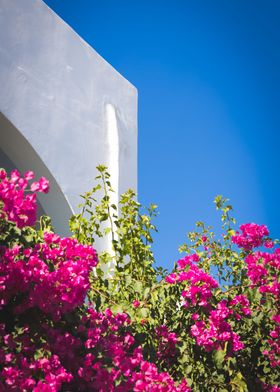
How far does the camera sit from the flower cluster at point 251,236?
3.44m

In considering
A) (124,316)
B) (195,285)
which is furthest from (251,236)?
(124,316)

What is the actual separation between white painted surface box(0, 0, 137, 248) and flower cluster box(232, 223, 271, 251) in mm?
1231

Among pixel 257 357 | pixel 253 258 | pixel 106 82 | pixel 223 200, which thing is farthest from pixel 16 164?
pixel 257 357

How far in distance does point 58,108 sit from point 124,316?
2.23 metres

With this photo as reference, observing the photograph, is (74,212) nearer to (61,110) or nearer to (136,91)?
(61,110)

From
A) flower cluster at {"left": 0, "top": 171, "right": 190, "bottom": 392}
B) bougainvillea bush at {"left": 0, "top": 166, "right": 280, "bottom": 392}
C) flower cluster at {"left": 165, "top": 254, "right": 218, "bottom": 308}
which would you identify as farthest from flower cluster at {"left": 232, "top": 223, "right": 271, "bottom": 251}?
flower cluster at {"left": 0, "top": 171, "right": 190, "bottom": 392}

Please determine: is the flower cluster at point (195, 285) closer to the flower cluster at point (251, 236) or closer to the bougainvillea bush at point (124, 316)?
the bougainvillea bush at point (124, 316)

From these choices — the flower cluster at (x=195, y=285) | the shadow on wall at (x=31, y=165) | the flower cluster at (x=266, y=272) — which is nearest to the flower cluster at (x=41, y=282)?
the flower cluster at (x=195, y=285)

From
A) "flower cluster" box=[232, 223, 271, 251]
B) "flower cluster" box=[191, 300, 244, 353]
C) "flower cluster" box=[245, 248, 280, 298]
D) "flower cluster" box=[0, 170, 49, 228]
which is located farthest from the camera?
"flower cluster" box=[232, 223, 271, 251]

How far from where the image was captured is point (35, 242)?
6.46 feet

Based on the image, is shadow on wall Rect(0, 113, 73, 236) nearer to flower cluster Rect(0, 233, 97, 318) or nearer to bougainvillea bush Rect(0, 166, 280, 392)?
bougainvillea bush Rect(0, 166, 280, 392)

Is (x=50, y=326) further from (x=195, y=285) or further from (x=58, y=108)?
(x=58, y=108)

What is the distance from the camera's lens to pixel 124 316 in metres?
2.05

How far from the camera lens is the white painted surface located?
3461mm
